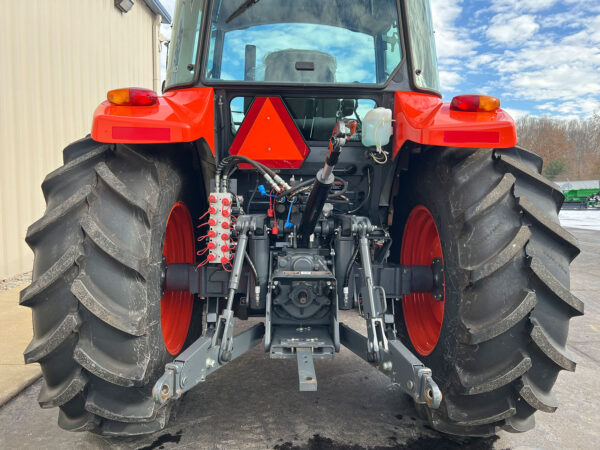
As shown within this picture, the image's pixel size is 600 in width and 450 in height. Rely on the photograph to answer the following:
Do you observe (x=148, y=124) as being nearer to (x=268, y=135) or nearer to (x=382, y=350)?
(x=268, y=135)

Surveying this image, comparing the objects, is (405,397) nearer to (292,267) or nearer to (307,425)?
(307,425)

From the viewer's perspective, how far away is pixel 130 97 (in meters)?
1.95

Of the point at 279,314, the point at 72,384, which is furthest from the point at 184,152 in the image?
the point at 72,384

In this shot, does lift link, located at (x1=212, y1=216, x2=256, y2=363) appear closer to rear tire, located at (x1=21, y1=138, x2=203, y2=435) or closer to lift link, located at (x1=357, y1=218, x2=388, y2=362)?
rear tire, located at (x1=21, y1=138, x2=203, y2=435)

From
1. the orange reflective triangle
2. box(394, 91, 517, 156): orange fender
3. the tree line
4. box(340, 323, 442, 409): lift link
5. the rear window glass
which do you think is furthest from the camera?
the tree line

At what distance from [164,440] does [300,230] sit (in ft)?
3.99

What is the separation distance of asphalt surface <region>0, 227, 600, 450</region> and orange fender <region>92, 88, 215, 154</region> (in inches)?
55.8

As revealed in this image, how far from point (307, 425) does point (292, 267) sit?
809 millimetres

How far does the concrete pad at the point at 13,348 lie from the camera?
267 centimetres

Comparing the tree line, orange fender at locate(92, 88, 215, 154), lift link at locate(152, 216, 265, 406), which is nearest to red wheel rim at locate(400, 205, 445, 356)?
lift link at locate(152, 216, 265, 406)

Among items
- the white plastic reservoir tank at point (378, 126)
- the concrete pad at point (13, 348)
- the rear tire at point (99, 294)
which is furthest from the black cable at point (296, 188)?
the concrete pad at point (13, 348)

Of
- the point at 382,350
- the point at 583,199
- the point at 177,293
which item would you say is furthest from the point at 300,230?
the point at 583,199

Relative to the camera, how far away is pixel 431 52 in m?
2.66

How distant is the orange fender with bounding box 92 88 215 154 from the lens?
6.06 ft
